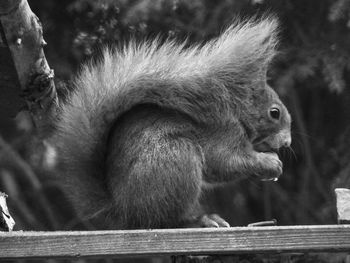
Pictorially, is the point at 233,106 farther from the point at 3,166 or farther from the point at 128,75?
the point at 3,166

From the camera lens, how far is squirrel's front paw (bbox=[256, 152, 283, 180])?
8.29ft

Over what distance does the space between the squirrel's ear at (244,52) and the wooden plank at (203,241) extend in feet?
2.15

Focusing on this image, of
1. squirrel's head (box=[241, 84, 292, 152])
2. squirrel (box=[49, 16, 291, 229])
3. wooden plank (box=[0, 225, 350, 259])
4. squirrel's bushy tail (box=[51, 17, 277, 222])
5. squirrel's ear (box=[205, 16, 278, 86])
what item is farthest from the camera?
squirrel's head (box=[241, 84, 292, 152])

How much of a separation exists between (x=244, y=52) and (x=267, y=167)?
1.14ft

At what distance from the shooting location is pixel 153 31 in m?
3.60

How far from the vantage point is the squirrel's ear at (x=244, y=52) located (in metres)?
2.50

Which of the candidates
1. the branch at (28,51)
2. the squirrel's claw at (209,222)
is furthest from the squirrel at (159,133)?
the branch at (28,51)

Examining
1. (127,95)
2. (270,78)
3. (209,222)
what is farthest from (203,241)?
(270,78)

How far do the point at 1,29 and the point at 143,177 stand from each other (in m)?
0.65

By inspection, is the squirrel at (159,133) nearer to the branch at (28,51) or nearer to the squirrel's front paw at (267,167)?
the squirrel's front paw at (267,167)

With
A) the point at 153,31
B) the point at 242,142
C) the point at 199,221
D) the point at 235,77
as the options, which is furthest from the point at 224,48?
the point at 153,31

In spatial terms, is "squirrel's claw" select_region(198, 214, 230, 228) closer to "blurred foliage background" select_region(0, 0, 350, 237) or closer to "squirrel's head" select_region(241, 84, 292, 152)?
"squirrel's head" select_region(241, 84, 292, 152)

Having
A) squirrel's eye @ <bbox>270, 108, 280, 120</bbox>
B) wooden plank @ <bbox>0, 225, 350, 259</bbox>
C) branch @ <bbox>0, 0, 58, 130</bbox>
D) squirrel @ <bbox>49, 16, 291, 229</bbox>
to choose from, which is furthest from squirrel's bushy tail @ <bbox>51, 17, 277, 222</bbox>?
wooden plank @ <bbox>0, 225, 350, 259</bbox>

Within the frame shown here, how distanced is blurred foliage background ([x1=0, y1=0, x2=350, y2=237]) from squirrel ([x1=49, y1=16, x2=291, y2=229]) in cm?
35
